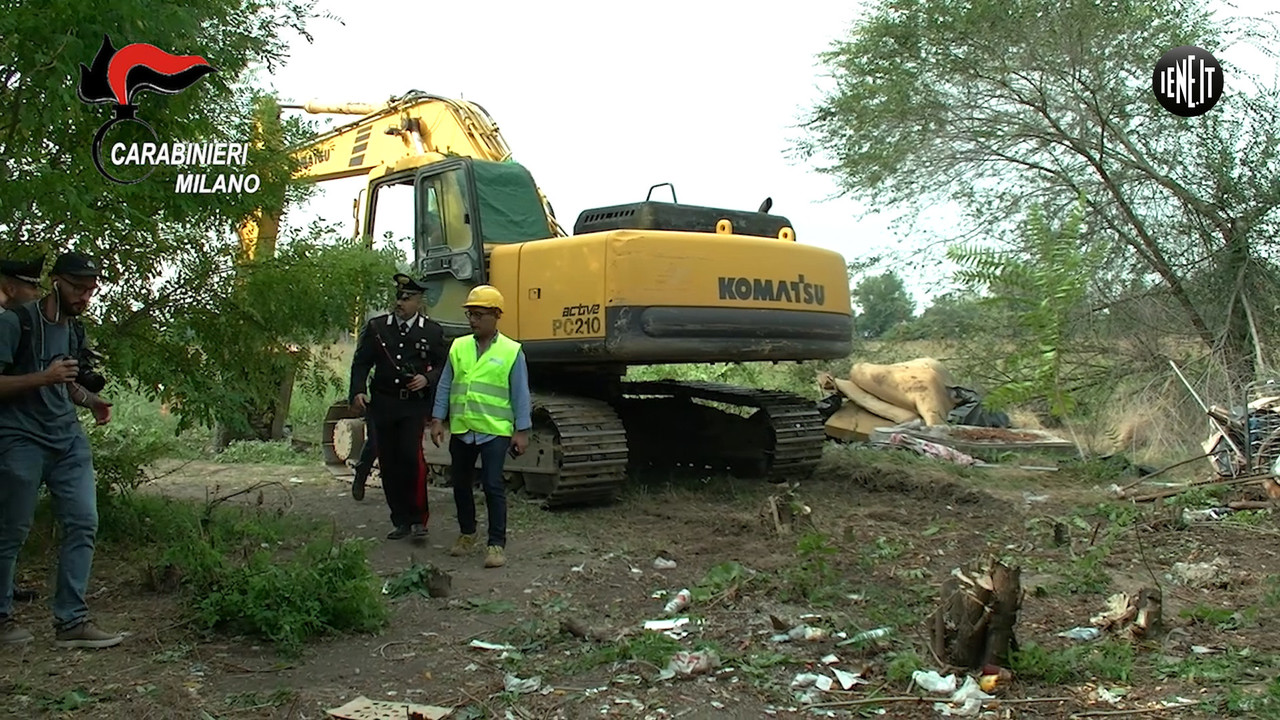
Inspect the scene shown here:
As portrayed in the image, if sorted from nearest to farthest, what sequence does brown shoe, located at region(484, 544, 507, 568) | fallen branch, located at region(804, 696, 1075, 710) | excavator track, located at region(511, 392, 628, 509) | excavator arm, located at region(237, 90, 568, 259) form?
1. fallen branch, located at region(804, 696, 1075, 710)
2. brown shoe, located at region(484, 544, 507, 568)
3. excavator track, located at region(511, 392, 628, 509)
4. excavator arm, located at region(237, 90, 568, 259)

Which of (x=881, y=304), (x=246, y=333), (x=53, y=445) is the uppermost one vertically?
(x=881, y=304)

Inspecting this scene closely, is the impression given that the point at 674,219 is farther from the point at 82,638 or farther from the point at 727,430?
the point at 82,638

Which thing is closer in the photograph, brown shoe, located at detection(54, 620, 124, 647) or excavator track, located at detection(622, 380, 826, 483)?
brown shoe, located at detection(54, 620, 124, 647)

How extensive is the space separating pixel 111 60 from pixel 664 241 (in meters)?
3.61

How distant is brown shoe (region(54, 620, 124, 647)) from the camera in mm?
4699

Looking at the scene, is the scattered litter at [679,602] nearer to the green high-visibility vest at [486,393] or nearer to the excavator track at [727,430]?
the green high-visibility vest at [486,393]

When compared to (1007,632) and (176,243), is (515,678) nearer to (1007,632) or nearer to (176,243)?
(1007,632)

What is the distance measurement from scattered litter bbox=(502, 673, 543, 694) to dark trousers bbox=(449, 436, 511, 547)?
2.08m

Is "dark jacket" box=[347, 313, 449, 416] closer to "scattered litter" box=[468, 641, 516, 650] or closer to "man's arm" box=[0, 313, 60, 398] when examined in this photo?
"scattered litter" box=[468, 641, 516, 650]

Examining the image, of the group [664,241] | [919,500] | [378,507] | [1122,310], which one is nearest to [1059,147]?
[1122,310]

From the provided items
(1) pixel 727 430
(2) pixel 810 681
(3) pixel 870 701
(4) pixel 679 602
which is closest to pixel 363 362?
(4) pixel 679 602

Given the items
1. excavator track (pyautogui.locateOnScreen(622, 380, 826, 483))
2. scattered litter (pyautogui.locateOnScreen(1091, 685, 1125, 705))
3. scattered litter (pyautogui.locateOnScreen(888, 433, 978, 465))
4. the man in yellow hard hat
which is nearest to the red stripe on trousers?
the man in yellow hard hat

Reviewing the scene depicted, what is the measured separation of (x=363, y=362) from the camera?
23.7 ft

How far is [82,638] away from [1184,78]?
452 inches
